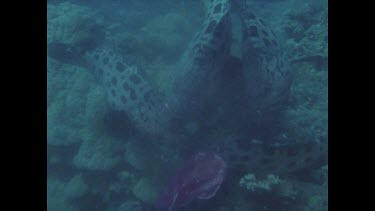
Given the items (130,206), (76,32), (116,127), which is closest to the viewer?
(130,206)

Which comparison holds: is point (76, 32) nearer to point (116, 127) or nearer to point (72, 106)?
point (72, 106)

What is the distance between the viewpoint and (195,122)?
204 inches

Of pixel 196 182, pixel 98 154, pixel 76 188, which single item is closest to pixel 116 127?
pixel 98 154

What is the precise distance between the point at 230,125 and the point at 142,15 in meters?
8.82

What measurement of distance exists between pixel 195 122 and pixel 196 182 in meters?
1.17

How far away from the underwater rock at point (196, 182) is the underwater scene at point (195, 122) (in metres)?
0.02

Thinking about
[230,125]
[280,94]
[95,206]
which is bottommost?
[95,206]

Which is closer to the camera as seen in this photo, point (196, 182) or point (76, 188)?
point (196, 182)

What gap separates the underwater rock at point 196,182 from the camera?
4410 mm

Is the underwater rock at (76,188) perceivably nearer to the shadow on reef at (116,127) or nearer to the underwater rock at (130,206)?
the underwater rock at (130,206)
